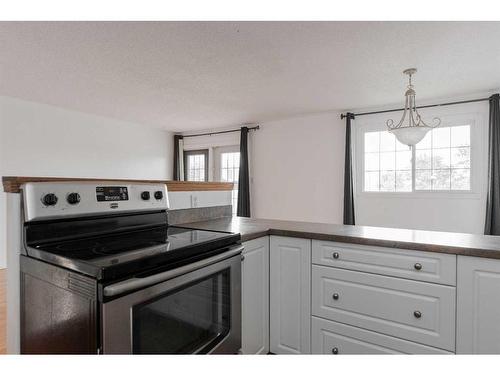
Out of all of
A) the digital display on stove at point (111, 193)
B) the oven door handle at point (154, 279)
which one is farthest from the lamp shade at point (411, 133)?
the digital display on stove at point (111, 193)

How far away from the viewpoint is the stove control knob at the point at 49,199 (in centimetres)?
115

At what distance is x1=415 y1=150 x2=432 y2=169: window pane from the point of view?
3.93 meters

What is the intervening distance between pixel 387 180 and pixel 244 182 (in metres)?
2.35

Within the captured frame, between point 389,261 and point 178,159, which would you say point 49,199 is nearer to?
point 389,261

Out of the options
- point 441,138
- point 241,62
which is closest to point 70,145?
point 241,62

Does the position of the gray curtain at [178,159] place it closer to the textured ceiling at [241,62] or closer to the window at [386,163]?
the textured ceiling at [241,62]

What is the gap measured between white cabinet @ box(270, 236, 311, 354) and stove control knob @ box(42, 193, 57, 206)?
3.75 ft

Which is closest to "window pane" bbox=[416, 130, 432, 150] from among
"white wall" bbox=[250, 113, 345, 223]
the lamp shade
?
"white wall" bbox=[250, 113, 345, 223]

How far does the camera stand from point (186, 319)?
1178mm

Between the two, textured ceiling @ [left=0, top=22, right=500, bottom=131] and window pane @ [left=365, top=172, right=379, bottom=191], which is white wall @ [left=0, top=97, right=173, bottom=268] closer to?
textured ceiling @ [left=0, top=22, right=500, bottom=131]
